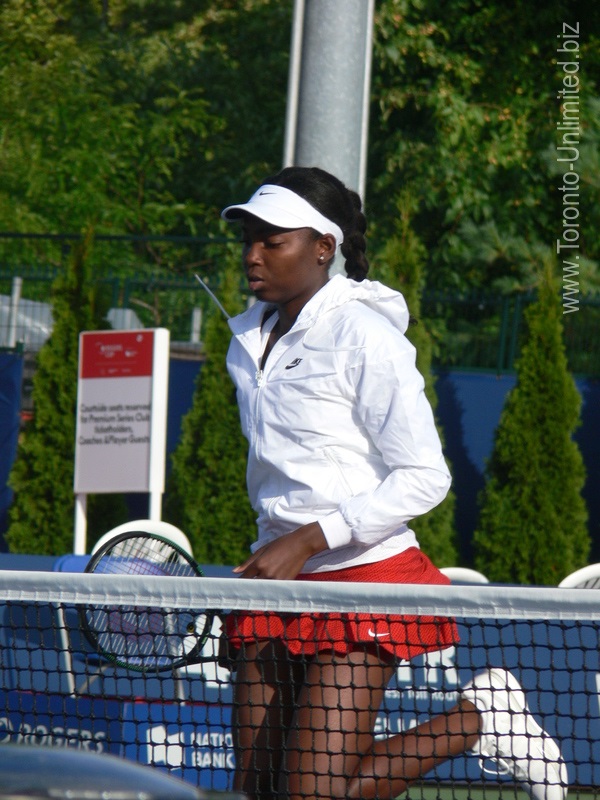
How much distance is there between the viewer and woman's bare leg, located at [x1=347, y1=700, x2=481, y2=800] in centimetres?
296

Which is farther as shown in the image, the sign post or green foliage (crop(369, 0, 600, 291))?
green foliage (crop(369, 0, 600, 291))

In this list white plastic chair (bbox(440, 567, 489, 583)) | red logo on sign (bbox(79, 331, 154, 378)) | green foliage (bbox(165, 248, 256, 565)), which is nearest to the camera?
white plastic chair (bbox(440, 567, 489, 583))

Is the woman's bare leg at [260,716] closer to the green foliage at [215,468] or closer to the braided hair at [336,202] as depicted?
the braided hair at [336,202]

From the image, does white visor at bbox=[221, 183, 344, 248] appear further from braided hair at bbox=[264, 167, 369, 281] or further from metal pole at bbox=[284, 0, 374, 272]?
metal pole at bbox=[284, 0, 374, 272]

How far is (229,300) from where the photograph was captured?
9086 mm

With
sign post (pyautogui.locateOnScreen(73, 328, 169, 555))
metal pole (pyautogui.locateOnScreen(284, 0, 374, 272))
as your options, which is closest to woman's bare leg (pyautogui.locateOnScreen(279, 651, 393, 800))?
metal pole (pyautogui.locateOnScreen(284, 0, 374, 272))

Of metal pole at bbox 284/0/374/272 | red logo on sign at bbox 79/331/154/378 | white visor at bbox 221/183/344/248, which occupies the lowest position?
red logo on sign at bbox 79/331/154/378

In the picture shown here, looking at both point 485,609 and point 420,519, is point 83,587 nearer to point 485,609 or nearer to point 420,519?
point 485,609

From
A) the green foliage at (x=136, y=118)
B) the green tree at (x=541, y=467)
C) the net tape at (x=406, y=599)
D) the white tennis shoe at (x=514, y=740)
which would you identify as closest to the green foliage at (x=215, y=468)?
the green tree at (x=541, y=467)

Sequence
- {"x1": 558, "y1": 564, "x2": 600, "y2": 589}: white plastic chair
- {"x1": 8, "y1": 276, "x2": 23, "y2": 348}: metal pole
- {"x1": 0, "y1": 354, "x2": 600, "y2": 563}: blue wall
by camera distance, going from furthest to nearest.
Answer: {"x1": 8, "y1": 276, "x2": 23, "y2": 348}: metal pole → {"x1": 0, "y1": 354, "x2": 600, "y2": 563}: blue wall → {"x1": 558, "y1": 564, "x2": 600, "y2": 589}: white plastic chair

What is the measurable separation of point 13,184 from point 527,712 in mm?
15333

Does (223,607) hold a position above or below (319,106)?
below

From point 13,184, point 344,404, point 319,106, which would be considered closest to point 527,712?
point 344,404

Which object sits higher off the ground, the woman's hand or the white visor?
the white visor
